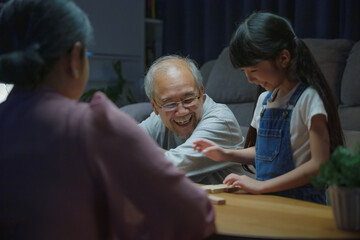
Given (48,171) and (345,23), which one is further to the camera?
(345,23)

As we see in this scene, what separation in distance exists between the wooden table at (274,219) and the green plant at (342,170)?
0.31 feet

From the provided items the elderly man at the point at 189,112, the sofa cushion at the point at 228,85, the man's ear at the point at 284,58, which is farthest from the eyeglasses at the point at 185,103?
the sofa cushion at the point at 228,85

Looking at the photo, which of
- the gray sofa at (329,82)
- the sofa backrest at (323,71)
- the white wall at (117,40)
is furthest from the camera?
the white wall at (117,40)

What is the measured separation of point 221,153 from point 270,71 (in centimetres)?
29

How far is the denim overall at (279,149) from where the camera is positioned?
54.1 inches

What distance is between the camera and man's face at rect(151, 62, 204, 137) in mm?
1898

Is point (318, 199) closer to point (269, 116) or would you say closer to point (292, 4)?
point (269, 116)

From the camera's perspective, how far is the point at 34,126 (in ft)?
3.01

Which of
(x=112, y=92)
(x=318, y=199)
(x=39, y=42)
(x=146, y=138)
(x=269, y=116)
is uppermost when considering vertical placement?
(x=39, y=42)

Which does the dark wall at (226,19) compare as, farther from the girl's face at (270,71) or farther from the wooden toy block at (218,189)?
the wooden toy block at (218,189)

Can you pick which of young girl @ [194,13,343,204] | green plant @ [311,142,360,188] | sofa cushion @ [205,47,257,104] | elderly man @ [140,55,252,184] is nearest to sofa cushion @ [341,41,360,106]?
sofa cushion @ [205,47,257,104]

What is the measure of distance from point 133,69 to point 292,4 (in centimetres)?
192

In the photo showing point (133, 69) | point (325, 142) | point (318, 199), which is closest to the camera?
point (325, 142)

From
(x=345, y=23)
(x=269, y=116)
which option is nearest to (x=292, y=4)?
(x=345, y=23)
